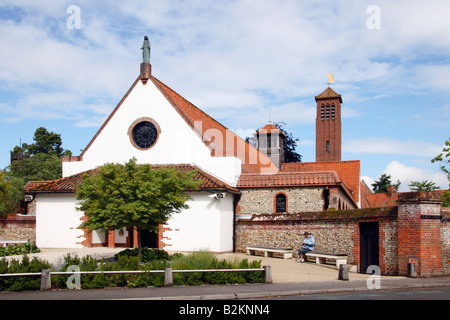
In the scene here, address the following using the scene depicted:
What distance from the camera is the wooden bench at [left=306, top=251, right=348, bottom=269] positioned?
2015 centimetres

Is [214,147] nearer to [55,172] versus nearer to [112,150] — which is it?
[112,150]

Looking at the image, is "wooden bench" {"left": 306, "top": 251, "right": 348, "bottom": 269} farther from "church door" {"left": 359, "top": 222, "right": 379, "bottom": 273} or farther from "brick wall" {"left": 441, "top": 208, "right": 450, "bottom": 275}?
"brick wall" {"left": 441, "top": 208, "right": 450, "bottom": 275}

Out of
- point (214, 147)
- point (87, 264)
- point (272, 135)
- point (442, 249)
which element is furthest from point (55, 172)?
point (442, 249)

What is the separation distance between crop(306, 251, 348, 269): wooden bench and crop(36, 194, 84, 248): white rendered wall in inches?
504

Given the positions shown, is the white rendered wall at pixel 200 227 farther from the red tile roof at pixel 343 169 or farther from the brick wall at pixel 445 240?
the red tile roof at pixel 343 169

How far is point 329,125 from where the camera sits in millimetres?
60031

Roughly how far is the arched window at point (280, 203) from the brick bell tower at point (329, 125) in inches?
1377

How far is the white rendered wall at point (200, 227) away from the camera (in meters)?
24.6

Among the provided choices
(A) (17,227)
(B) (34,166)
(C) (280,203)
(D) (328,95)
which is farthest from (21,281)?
(D) (328,95)

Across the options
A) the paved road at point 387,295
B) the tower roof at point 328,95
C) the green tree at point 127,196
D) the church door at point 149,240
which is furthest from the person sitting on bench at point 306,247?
the tower roof at point 328,95

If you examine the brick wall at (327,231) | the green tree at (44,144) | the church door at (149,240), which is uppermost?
the green tree at (44,144)

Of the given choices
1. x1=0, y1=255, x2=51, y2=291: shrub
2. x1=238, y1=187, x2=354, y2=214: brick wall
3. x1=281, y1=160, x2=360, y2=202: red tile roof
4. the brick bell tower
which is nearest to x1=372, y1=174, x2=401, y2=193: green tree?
the brick bell tower
